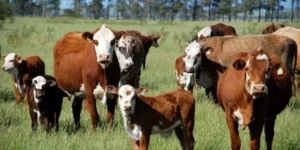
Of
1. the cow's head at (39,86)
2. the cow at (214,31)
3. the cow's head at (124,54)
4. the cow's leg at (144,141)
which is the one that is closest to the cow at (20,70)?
the cow's head at (39,86)

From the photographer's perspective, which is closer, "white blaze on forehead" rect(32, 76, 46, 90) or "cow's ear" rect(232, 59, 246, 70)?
"cow's ear" rect(232, 59, 246, 70)

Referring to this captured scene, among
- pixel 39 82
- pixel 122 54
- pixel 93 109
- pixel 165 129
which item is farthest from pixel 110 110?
pixel 165 129

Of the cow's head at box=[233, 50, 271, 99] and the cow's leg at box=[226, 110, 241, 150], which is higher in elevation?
the cow's head at box=[233, 50, 271, 99]

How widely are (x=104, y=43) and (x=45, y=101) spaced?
1477mm

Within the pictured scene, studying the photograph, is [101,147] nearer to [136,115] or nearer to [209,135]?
[136,115]

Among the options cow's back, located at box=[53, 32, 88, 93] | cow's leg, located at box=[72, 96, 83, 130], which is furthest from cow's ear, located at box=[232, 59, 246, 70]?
cow's leg, located at box=[72, 96, 83, 130]

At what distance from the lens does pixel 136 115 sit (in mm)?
5844

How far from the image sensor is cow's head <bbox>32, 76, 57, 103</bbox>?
25.8 feet

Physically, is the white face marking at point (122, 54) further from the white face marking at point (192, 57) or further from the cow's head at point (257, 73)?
the cow's head at point (257, 73)

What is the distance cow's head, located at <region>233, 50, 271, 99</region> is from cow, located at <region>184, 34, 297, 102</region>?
4093 mm

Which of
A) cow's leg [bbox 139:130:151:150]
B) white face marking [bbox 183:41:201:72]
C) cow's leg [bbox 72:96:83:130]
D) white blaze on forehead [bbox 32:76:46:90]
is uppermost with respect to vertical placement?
white face marking [bbox 183:41:201:72]

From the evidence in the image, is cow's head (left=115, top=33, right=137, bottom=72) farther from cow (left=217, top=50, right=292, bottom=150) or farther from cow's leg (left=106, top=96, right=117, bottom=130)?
cow (left=217, top=50, right=292, bottom=150)

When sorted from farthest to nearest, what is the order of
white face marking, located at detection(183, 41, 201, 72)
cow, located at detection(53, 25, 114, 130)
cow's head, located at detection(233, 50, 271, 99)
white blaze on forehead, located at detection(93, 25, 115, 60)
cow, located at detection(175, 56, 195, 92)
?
1. cow, located at detection(175, 56, 195, 92)
2. white face marking, located at detection(183, 41, 201, 72)
3. cow, located at detection(53, 25, 114, 130)
4. white blaze on forehead, located at detection(93, 25, 115, 60)
5. cow's head, located at detection(233, 50, 271, 99)

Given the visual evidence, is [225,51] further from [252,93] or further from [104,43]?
[252,93]
